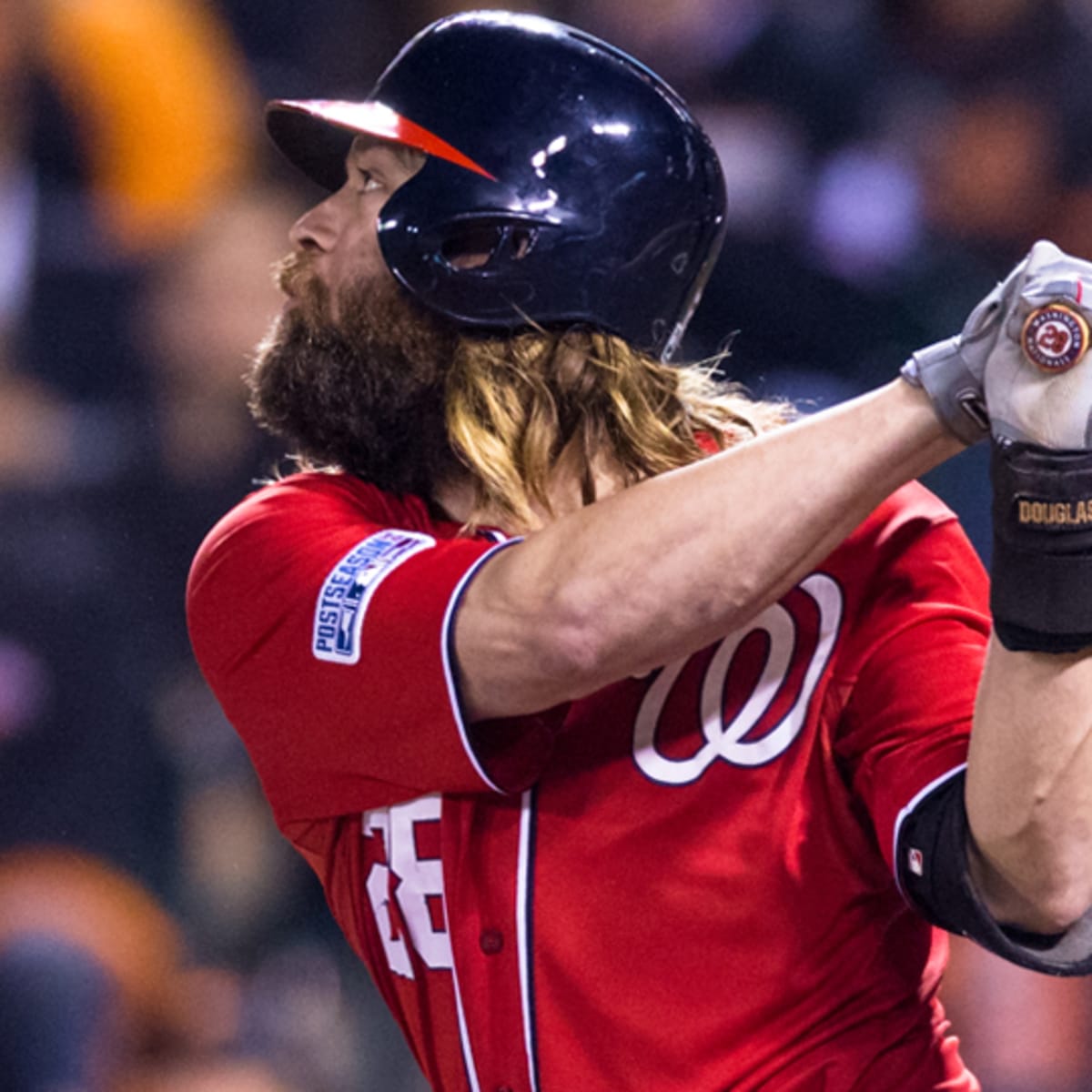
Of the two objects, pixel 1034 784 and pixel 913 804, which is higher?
pixel 1034 784

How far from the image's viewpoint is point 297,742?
139 centimetres

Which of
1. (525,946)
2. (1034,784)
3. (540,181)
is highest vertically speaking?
(540,181)

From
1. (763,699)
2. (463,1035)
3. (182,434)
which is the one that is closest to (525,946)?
(463,1035)

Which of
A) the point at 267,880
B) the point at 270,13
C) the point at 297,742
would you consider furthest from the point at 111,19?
the point at 297,742

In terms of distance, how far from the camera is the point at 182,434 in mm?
2795

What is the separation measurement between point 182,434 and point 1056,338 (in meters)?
2.09

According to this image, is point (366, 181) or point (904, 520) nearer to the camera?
point (904, 520)

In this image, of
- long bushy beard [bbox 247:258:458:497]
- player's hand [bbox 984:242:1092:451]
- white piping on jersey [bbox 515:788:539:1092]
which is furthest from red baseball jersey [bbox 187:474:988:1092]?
player's hand [bbox 984:242:1092:451]

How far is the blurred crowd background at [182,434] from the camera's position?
8.76 ft

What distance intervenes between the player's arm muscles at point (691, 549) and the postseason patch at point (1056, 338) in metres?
0.12

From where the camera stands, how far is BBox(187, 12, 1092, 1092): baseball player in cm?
113

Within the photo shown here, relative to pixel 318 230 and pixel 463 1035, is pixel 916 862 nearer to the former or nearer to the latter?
pixel 463 1035

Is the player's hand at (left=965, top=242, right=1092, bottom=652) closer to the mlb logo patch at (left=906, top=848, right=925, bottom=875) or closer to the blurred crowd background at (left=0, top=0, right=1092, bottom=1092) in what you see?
the mlb logo patch at (left=906, top=848, right=925, bottom=875)

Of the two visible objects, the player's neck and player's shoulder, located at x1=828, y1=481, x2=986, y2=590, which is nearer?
player's shoulder, located at x1=828, y1=481, x2=986, y2=590
